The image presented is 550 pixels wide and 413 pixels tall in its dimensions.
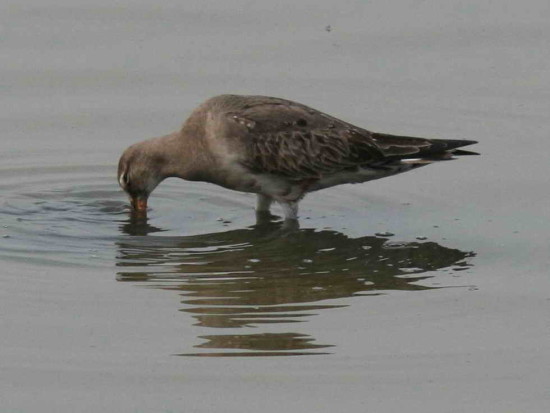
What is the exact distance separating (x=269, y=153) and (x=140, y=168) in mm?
1126

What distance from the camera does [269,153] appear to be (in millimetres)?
13414

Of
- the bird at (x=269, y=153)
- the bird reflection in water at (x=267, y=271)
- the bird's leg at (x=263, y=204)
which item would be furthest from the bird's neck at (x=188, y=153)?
the bird's leg at (x=263, y=204)

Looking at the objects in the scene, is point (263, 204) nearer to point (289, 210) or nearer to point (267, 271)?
point (289, 210)

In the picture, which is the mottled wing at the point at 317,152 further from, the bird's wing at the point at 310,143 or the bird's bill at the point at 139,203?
the bird's bill at the point at 139,203

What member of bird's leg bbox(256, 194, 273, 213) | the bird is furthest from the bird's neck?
bird's leg bbox(256, 194, 273, 213)

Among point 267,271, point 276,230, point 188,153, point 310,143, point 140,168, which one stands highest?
point 310,143

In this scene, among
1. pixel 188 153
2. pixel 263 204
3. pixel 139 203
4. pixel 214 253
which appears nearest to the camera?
pixel 214 253

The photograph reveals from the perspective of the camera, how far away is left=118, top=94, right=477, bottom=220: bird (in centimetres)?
1333

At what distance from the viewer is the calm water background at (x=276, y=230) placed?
970 centimetres

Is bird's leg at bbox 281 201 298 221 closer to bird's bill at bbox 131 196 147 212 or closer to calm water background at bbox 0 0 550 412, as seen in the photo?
calm water background at bbox 0 0 550 412

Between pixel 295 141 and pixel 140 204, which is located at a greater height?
pixel 295 141

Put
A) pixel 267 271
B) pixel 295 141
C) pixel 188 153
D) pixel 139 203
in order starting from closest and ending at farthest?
pixel 267 271, pixel 188 153, pixel 295 141, pixel 139 203

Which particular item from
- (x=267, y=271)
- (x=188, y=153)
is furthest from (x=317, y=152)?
(x=267, y=271)

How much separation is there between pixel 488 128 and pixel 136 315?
554 centimetres
